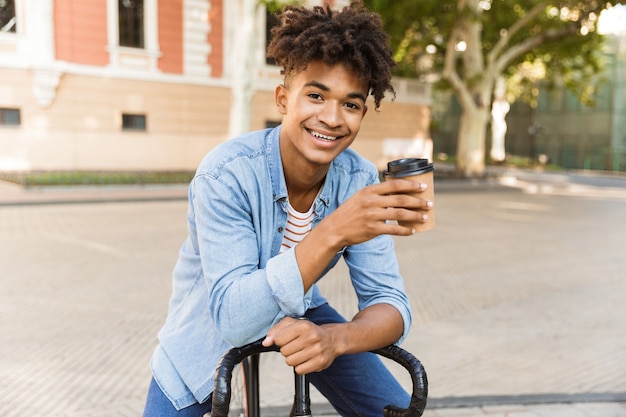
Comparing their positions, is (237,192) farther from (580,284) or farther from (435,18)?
(435,18)

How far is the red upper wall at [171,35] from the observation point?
19.1 m

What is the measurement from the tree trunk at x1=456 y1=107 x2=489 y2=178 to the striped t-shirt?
21.3 metres

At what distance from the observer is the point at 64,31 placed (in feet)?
56.9

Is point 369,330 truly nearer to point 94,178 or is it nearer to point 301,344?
point 301,344

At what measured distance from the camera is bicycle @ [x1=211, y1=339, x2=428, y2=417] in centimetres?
141

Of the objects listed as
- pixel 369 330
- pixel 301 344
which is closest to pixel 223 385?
pixel 301 344

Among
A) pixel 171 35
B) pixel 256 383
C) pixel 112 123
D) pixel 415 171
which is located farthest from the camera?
pixel 171 35

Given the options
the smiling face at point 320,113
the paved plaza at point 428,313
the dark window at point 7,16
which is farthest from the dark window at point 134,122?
the smiling face at point 320,113

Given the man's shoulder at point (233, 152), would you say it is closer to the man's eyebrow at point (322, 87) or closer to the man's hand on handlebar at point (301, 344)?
the man's eyebrow at point (322, 87)

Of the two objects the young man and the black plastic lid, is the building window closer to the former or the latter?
the young man

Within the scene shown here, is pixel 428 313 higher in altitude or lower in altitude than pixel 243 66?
lower

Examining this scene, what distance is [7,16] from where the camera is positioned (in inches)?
671

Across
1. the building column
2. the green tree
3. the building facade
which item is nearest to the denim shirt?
the building facade

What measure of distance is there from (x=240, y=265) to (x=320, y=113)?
497 millimetres
